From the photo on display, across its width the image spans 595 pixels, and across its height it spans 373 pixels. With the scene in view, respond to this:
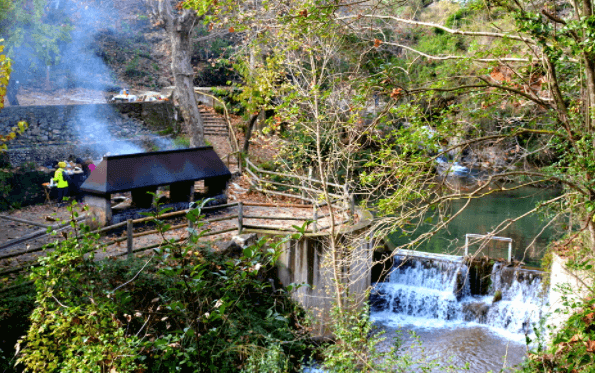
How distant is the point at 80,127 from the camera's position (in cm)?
1920

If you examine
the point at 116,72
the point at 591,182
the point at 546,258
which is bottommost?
the point at 546,258

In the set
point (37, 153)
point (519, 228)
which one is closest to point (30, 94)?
point (37, 153)

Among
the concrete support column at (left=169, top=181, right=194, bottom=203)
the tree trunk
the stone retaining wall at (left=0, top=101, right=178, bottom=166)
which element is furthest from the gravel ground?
the stone retaining wall at (left=0, top=101, right=178, bottom=166)

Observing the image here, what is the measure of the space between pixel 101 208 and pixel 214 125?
12.8 meters

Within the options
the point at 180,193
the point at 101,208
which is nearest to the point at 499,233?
the point at 180,193

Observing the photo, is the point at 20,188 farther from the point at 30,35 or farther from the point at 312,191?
the point at 30,35

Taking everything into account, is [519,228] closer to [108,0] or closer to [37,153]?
[37,153]

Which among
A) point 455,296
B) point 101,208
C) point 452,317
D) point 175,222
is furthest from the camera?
point 455,296

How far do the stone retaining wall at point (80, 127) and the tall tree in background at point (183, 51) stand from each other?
4.11 metres

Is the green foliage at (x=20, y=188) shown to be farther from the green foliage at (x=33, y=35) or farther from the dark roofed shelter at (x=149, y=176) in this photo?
the green foliage at (x=33, y=35)

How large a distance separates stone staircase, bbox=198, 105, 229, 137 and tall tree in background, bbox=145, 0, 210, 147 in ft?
18.5

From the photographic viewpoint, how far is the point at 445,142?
586cm

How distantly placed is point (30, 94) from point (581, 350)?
80.6 feet

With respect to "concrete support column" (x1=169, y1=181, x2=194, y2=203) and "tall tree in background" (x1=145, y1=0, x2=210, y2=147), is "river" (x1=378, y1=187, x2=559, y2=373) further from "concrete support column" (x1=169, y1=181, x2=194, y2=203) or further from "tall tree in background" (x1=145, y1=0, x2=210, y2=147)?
"tall tree in background" (x1=145, y1=0, x2=210, y2=147)
